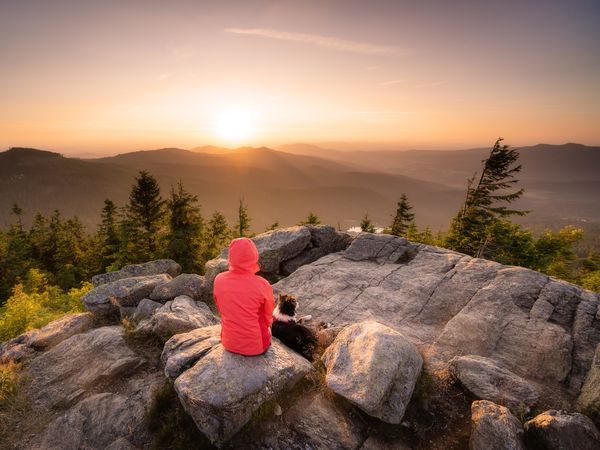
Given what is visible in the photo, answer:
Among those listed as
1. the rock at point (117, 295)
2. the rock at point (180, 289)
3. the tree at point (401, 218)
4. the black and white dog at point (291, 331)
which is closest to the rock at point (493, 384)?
the black and white dog at point (291, 331)

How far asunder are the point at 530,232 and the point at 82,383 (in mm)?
34302

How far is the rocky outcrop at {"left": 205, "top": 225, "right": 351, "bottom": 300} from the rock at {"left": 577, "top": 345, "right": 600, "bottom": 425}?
1126cm

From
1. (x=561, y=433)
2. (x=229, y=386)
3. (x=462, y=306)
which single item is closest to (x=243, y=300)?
(x=229, y=386)

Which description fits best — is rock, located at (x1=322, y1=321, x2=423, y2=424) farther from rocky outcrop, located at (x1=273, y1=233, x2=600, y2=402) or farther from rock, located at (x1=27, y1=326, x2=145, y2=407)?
rock, located at (x1=27, y1=326, x2=145, y2=407)

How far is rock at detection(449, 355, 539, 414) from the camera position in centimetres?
631

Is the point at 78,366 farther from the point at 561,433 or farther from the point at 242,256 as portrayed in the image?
the point at 561,433

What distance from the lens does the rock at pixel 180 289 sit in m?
11.8

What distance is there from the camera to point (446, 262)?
529 inches

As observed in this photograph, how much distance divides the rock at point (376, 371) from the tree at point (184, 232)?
25.8 m

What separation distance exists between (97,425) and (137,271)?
1067 cm

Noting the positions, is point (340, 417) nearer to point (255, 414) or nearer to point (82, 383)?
point (255, 414)

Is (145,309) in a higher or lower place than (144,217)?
higher

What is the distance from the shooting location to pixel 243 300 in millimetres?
6234

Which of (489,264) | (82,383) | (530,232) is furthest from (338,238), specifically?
(530,232)
